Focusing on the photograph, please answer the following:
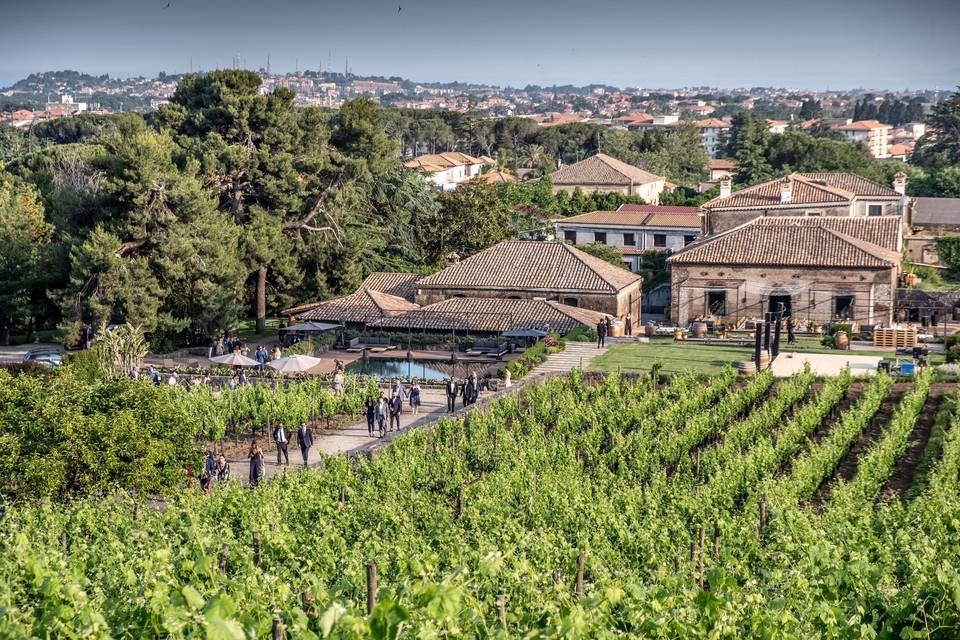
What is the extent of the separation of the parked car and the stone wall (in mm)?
21422

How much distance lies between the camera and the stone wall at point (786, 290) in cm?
4356

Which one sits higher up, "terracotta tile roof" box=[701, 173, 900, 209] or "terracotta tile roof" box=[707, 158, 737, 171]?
"terracotta tile roof" box=[707, 158, 737, 171]

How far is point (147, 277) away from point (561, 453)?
2137 cm

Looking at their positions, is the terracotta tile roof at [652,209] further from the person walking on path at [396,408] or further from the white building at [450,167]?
the white building at [450,167]

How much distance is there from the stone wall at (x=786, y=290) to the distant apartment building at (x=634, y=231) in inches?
775

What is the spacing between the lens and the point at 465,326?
132ft

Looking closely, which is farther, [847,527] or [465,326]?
[465,326]

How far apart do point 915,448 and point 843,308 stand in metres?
17.4

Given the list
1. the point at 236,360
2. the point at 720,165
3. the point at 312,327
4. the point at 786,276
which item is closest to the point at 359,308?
the point at 312,327

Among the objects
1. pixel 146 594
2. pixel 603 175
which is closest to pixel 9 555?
pixel 146 594

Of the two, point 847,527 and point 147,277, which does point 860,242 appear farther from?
point 847,527

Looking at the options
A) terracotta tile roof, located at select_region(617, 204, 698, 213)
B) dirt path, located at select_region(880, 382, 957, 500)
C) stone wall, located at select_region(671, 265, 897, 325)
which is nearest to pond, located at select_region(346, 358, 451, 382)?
stone wall, located at select_region(671, 265, 897, 325)

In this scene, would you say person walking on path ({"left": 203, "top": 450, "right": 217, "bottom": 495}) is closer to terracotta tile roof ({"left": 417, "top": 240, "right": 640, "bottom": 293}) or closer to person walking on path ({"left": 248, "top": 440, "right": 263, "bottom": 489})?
person walking on path ({"left": 248, "top": 440, "right": 263, "bottom": 489})

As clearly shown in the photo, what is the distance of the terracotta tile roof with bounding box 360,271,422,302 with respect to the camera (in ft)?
156
